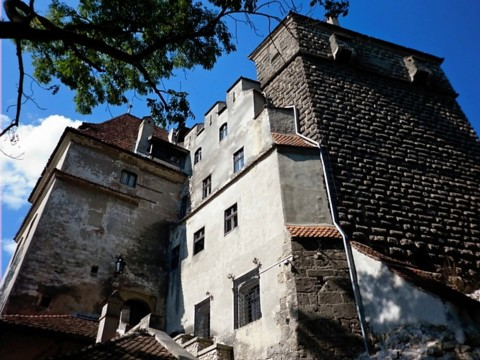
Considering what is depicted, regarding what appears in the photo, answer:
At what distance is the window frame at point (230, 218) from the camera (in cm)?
1259

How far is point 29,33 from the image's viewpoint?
529cm

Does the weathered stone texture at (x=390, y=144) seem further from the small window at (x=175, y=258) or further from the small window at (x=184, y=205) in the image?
the small window at (x=175, y=258)

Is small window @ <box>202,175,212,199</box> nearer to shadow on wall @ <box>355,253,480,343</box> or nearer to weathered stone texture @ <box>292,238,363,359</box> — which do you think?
weathered stone texture @ <box>292,238,363,359</box>

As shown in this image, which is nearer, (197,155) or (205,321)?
(205,321)

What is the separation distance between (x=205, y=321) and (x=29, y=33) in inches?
370

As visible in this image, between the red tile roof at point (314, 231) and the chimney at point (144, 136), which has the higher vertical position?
the chimney at point (144, 136)

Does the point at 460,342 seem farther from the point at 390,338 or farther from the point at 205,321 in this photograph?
the point at 205,321

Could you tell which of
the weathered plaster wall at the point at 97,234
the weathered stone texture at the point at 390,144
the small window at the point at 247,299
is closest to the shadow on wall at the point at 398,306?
the weathered stone texture at the point at 390,144

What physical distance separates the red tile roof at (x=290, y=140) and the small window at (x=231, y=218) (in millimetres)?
2522

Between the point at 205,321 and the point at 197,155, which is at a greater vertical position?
the point at 197,155

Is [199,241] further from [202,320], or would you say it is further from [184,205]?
[184,205]

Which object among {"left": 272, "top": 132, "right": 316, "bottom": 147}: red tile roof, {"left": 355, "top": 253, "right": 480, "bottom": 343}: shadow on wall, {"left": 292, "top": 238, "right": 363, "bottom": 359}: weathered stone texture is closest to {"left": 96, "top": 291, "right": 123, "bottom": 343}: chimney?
{"left": 292, "top": 238, "right": 363, "bottom": 359}: weathered stone texture

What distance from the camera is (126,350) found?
344 inches

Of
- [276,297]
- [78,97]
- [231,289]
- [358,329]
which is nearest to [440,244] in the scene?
[358,329]
